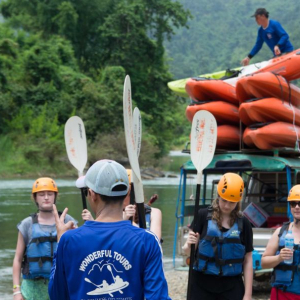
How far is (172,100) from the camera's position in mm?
51219

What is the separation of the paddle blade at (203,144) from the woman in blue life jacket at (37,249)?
39.9 inches

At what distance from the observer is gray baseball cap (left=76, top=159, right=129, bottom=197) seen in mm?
2766

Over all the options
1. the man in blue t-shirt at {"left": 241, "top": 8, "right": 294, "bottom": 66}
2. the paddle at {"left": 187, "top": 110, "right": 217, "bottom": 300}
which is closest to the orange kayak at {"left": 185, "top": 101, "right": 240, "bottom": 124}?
the man in blue t-shirt at {"left": 241, "top": 8, "right": 294, "bottom": 66}

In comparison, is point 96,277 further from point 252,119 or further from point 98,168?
point 252,119

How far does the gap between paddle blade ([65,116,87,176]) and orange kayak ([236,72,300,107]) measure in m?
3.90

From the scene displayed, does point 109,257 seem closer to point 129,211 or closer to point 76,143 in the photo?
point 129,211

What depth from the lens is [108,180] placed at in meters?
2.77

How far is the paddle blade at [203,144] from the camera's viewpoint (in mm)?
5195

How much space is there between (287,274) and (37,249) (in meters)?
1.64

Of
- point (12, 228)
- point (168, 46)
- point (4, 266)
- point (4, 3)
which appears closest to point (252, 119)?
point (4, 266)

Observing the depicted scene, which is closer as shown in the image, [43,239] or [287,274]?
[287,274]

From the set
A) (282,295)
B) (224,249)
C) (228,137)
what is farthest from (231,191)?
(228,137)

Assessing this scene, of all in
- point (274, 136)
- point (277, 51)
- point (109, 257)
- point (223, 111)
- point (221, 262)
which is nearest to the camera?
point (109, 257)

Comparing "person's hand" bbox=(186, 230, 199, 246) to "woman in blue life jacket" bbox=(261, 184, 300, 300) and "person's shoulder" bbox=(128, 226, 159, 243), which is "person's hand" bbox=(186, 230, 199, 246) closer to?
"woman in blue life jacket" bbox=(261, 184, 300, 300)
